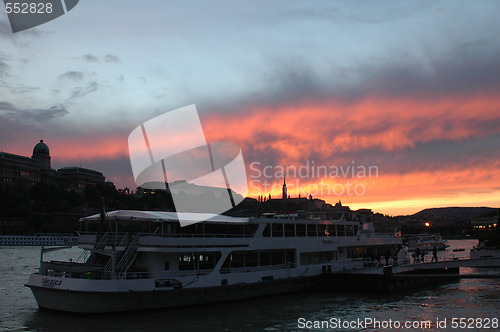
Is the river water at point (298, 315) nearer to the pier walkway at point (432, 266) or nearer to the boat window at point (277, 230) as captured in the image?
the pier walkway at point (432, 266)

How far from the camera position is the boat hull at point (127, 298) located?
2497 centimetres

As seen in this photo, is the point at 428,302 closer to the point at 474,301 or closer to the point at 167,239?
the point at 474,301

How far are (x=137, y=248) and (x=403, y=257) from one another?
27.7m

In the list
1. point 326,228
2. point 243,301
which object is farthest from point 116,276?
point 326,228

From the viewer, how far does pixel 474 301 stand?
32156 millimetres

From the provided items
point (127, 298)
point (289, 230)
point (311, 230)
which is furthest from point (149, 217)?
point (311, 230)

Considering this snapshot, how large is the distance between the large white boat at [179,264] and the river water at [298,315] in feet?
2.69

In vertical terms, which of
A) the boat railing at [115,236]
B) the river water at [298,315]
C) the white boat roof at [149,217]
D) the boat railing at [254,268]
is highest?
the white boat roof at [149,217]

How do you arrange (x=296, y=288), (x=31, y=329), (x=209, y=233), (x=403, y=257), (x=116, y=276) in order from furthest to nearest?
(x=403, y=257) < (x=296, y=288) < (x=209, y=233) < (x=116, y=276) < (x=31, y=329)

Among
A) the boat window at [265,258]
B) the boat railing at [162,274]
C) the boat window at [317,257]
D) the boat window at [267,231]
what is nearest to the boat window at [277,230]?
the boat window at [267,231]

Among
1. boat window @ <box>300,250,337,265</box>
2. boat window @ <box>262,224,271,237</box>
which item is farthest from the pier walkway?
boat window @ <box>262,224,271,237</box>

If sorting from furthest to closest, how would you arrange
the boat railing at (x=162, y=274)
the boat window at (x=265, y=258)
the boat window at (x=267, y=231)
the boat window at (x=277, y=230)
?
the boat window at (x=277, y=230) < the boat window at (x=267, y=231) < the boat window at (x=265, y=258) < the boat railing at (x=162, y=274)

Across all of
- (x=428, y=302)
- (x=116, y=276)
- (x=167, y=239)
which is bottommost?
(x=428, y=302)

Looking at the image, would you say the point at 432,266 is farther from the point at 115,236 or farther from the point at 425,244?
the point at 425,244
